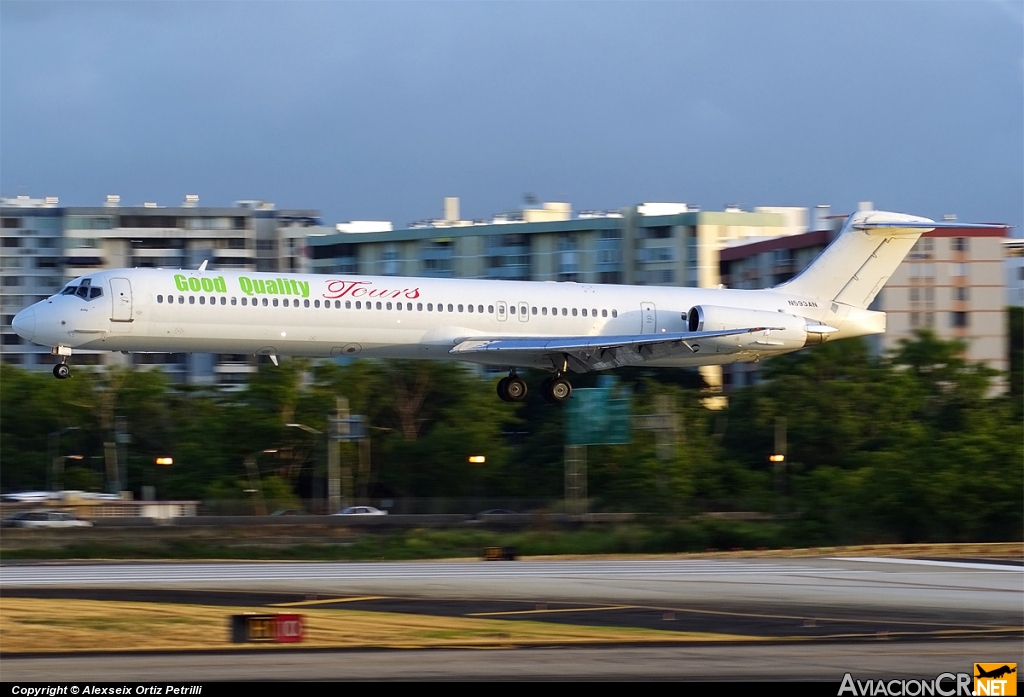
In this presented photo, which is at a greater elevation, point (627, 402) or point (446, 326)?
point (446, 326)

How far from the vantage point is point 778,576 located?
30.8 meters

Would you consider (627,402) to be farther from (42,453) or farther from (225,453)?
(42,453)

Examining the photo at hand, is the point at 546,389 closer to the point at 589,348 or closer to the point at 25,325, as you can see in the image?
the point at 589,348

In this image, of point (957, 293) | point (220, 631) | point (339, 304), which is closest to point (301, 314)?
point (339, 304)

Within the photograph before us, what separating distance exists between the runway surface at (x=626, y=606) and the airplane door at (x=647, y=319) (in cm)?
613

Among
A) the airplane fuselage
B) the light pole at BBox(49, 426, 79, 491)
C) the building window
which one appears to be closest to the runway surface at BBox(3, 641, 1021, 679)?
the airplane fuselage

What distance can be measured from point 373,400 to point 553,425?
10061 mm

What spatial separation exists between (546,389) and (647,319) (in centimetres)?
331

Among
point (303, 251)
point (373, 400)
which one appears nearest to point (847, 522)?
point (373, 400)

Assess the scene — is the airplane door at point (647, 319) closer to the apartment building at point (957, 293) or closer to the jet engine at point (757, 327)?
the jet engine at point (757, 327)

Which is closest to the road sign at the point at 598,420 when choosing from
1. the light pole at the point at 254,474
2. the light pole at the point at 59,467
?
the light pole at the point at 254,474

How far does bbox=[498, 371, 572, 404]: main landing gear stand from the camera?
119 ft

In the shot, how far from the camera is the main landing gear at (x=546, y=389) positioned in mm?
36188

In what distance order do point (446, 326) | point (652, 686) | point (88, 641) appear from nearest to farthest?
point (652, 686)
point (88, 641)
point (446, 326)
